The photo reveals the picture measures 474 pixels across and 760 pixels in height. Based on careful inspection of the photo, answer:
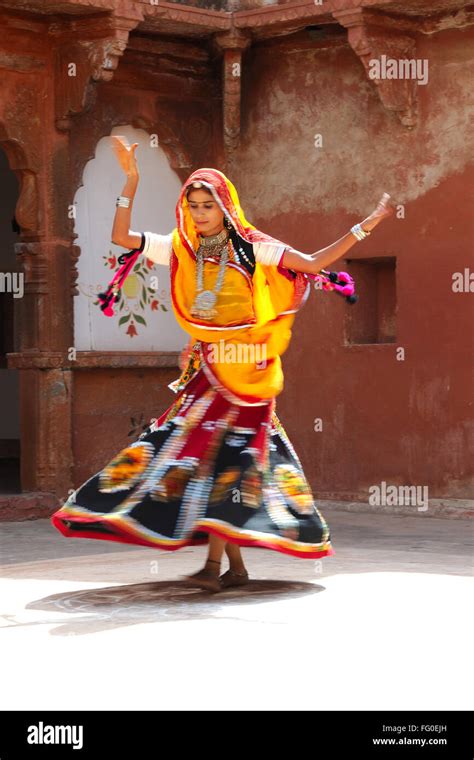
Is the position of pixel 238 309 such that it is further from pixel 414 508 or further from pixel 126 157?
pixel 414 508

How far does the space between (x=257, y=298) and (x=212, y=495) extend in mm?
984

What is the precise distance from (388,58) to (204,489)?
15.6 feet

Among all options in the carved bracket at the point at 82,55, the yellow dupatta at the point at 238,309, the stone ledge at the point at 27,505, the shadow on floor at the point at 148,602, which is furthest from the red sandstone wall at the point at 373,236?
the shadow on floor at the point at 148,602

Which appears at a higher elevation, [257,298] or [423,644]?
[257,298]

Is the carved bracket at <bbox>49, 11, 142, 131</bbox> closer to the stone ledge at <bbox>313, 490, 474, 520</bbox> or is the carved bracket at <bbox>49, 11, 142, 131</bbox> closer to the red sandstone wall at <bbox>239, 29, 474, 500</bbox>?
the red sandstone wall at <bbox>239, 29, 474, 500</bbox>

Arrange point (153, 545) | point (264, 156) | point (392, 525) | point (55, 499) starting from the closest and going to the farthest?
point (153, 545) → point (392, 525) → point (55, 499) → point (264, 156)

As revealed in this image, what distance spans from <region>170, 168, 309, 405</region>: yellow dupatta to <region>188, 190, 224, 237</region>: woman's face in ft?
0.12

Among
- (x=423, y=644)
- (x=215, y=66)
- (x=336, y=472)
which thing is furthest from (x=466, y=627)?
(x=215, y=66)

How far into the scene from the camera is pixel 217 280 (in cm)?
670

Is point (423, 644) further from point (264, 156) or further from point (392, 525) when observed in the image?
point (264, 156)

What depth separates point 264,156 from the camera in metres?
11.1

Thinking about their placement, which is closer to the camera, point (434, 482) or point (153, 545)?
point (153, 545)

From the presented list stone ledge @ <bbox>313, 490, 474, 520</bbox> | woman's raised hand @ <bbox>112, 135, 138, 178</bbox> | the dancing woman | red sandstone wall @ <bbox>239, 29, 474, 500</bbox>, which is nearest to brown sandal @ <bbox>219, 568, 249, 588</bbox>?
the dancing woman

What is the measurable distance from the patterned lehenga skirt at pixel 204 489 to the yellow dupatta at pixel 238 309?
10cm
